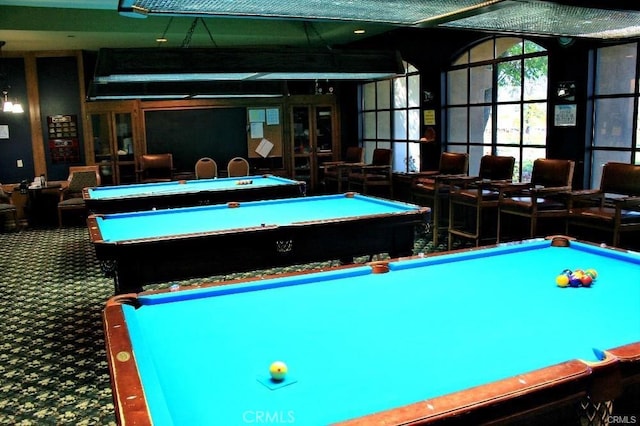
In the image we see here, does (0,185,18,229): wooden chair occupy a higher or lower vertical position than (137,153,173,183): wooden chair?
lower

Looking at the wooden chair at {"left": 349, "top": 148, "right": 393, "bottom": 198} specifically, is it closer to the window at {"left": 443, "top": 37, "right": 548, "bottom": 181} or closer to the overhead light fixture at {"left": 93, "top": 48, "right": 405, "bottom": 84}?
the window at {"left": 443, "top": 37, "right": 548, "bottom": 181}

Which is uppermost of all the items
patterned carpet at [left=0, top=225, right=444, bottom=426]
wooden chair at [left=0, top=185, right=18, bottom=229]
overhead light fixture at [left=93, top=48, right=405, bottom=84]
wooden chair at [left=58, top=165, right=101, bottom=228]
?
overhead light fixture at [left=93, top=48, right=405, bottom=84]

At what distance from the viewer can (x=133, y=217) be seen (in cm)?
454

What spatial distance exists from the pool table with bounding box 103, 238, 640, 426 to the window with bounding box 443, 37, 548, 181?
14.1ft

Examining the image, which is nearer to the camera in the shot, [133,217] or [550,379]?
[550,379]

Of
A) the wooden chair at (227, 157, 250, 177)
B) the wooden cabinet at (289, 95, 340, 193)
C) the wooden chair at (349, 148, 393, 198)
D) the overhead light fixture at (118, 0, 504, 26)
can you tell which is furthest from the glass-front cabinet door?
the overhead light fixture at (118, 0, 504, 26)

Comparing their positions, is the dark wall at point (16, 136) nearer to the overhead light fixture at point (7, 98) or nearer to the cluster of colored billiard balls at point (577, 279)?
the overhead light fixture at point (7, 98)

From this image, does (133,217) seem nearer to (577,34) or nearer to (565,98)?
(577,34)

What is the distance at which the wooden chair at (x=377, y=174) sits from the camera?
8555 mm

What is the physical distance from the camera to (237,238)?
3.60 meters

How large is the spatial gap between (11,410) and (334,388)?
2.34 metres

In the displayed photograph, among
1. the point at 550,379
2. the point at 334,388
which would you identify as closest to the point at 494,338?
the point at 550,379

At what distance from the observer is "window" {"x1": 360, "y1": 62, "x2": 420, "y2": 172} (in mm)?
8945

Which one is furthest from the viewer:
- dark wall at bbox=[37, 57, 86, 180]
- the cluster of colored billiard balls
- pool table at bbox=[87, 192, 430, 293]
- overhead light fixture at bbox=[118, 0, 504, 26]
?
dark wall at bbox=[37, 57, 86, 180]
